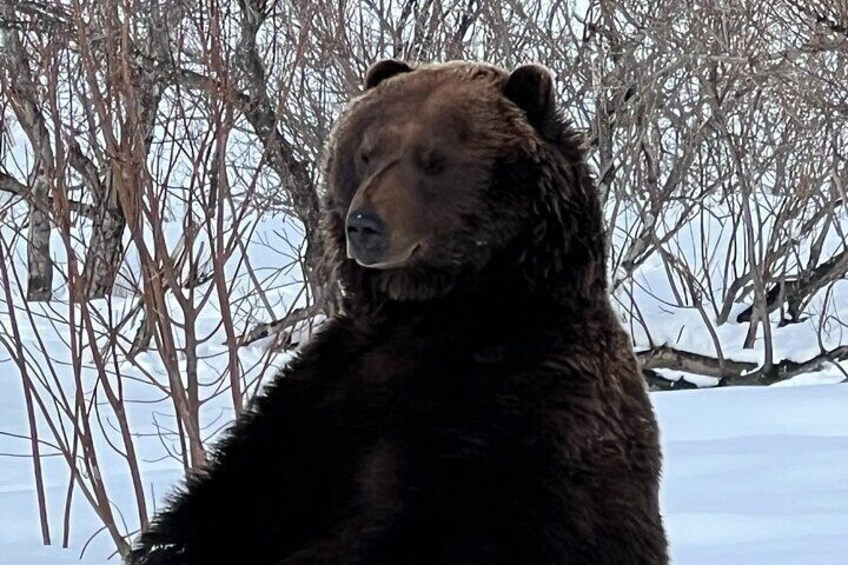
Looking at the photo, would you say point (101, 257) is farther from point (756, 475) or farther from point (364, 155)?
point (756, 475)

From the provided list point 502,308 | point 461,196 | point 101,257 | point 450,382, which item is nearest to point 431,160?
point 461,196

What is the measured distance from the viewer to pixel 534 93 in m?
2.78

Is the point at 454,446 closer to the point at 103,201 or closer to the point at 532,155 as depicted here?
the point at 532,155

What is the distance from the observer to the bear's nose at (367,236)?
2547mm

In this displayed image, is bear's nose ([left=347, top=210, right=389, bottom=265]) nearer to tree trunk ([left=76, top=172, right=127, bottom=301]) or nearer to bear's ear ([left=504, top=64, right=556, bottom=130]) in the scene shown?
bear's ear ([left=504, top=64, right=556, bottom=130])

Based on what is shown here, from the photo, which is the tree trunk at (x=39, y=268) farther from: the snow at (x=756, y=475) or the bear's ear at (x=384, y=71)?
the bear's ear at (x=384, y=71)

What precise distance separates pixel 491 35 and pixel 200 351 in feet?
11.8

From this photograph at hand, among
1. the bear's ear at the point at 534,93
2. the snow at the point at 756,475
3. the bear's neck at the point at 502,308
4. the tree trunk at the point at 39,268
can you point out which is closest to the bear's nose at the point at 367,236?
the bear's neck at the point at 502,308

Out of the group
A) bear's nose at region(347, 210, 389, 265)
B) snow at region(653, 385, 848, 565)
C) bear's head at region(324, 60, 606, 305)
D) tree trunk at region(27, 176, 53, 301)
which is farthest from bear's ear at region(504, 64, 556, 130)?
tree trunk at region(27, 176, 53, 301)

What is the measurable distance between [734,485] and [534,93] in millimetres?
4627

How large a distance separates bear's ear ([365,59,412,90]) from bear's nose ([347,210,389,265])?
0.44m

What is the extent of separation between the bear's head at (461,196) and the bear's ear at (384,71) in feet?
0.39

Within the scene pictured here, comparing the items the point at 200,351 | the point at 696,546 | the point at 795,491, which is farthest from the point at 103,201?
the point at 200,351

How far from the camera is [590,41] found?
12.1 meters
